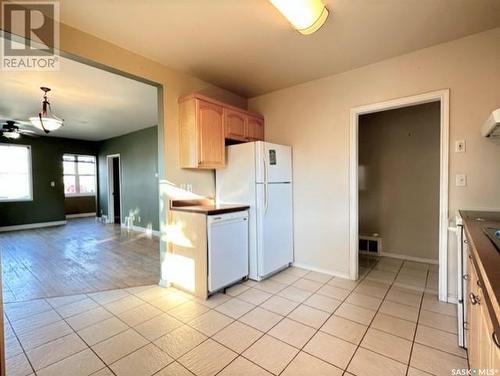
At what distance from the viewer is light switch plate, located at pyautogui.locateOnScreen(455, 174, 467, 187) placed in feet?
7.61

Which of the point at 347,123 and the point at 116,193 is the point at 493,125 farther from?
the point at 116,193

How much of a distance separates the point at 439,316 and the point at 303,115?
8.54ft

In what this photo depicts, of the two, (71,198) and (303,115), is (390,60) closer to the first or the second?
(303,115)

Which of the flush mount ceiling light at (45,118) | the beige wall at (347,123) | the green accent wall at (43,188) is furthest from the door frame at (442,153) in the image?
the green accent wall at (43,188)

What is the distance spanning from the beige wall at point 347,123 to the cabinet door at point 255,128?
0.11 meters

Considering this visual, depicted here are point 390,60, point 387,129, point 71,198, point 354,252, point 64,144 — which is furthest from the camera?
point 71,198

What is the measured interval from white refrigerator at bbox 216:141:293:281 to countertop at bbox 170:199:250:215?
0.18 meters

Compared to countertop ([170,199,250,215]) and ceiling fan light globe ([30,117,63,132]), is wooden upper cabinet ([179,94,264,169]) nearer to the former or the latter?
countertop ([170,199,250,215])

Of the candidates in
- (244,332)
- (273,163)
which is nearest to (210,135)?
(273,163)

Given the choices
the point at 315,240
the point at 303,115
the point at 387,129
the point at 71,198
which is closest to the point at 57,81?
the point at 303,115

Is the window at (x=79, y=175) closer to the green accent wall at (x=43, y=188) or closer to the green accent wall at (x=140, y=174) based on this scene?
the green accent wall at (x=43, y=188)

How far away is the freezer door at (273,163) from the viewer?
292 cm

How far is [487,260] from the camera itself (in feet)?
3.05

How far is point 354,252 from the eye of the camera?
9.68 feet
